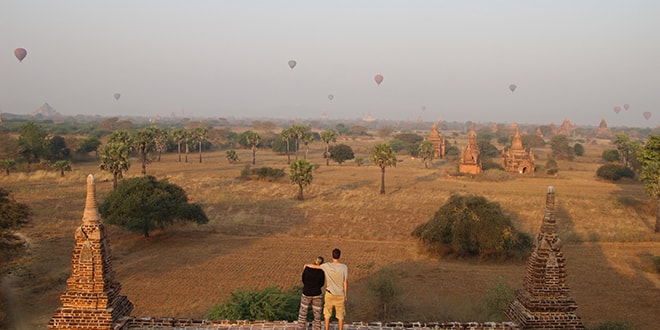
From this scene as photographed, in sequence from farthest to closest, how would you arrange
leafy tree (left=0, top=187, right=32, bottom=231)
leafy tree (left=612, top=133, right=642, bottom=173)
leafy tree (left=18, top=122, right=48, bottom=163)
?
leafy tree (left=612, top=133, right=642, bottom=173) → leafy tree (left=18, top=122, right=48, bottom=163) → leafy tree (left=0, top=187, right=32, bottom=231)

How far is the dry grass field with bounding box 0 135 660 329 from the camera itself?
16203mm

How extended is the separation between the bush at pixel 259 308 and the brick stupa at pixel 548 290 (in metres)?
5.96

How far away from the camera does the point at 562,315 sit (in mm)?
7973

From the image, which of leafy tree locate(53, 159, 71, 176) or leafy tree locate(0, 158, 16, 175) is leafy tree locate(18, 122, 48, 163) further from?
leafy tree locate(53, 159, 71, 176)

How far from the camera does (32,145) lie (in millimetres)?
56500

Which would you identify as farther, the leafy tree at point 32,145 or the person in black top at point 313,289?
the leafy tree at point 32,145

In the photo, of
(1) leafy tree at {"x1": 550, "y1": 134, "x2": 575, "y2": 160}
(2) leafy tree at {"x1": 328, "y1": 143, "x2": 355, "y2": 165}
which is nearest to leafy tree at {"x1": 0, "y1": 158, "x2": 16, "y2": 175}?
(2) leafy tree at {"x1": 328, "y1": 143, "x2": 355, "y2": 165}

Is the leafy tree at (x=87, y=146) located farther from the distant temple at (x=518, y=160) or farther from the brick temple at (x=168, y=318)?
the brick temple at (x=168, y=318)

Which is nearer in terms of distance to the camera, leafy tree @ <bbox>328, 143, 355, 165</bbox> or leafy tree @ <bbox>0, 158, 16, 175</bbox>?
leafy tree @ <bbox>0, 158, 16, 175</bbox>

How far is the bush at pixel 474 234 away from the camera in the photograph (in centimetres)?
2117

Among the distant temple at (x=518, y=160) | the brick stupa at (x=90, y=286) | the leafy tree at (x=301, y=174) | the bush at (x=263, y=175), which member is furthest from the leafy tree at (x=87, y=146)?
the brick stupa at (x=90, y=286)

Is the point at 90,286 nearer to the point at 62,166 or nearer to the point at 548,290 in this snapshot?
the point at 548,290

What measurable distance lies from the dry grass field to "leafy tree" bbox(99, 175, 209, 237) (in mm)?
1134

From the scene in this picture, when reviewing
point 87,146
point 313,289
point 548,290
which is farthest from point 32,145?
point 548,290
